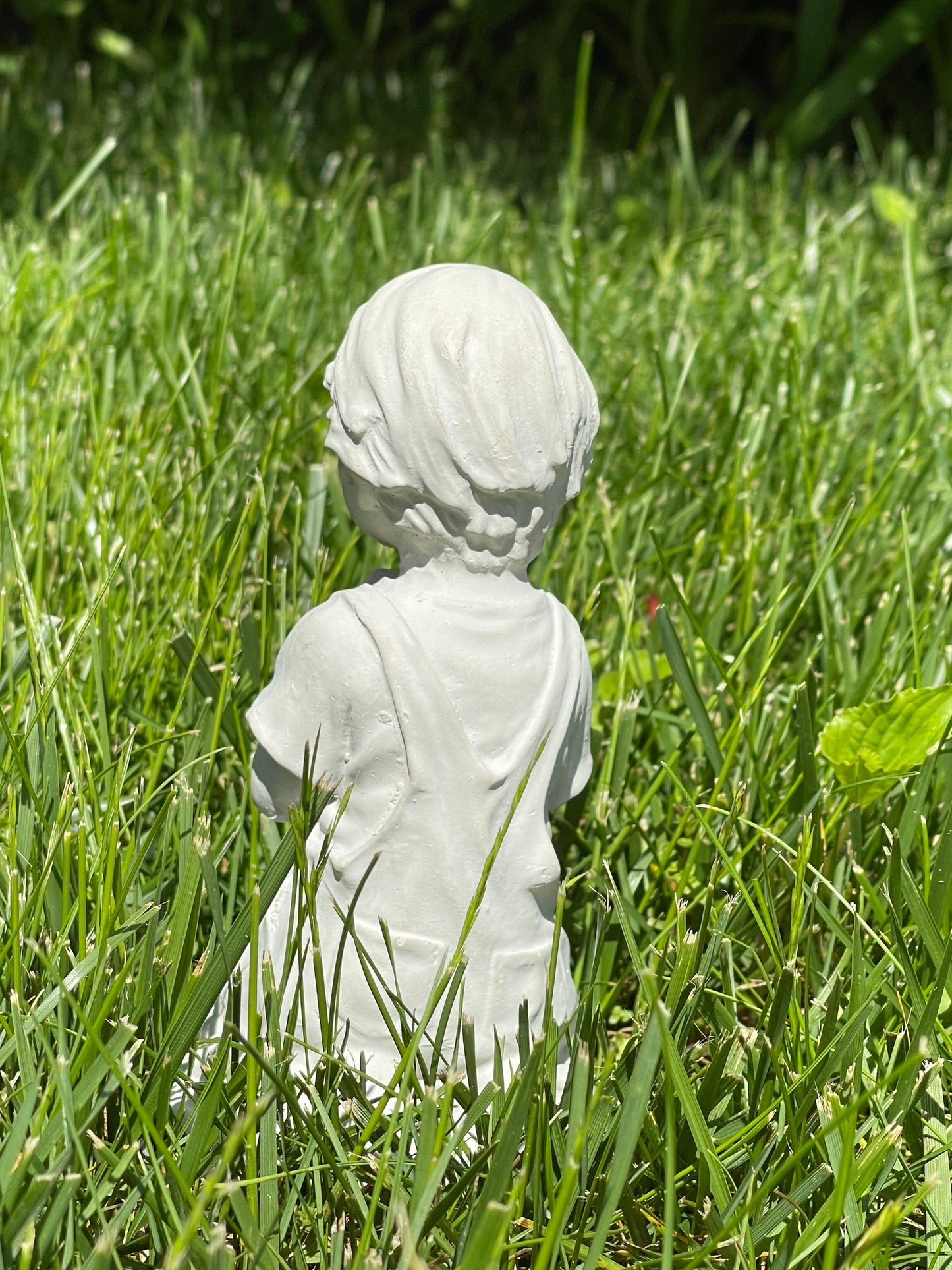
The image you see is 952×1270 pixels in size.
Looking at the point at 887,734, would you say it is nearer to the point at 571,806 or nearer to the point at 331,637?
the point at 571,806

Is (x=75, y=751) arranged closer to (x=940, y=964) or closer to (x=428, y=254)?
(x=940, y=964)

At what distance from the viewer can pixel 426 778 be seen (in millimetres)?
1231

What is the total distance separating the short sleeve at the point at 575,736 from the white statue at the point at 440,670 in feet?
0.06

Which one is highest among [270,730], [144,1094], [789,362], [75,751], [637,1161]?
[789,362]

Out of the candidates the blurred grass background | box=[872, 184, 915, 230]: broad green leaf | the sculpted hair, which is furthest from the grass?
the blurred grass background

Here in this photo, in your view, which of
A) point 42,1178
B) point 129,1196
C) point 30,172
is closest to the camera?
point 42,1178

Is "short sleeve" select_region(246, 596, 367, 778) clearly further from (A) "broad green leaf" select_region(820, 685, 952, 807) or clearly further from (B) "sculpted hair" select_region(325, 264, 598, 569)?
(A) "broad green leaf" select_region(820, 685, 952, 807)

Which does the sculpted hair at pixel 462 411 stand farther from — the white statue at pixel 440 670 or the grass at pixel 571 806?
the grass at pixel 571 806

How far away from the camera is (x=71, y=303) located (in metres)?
2.45

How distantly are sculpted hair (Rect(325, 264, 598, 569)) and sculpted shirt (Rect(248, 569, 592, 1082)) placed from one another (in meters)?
0.07

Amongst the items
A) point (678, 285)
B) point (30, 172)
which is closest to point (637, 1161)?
point (678, 285)

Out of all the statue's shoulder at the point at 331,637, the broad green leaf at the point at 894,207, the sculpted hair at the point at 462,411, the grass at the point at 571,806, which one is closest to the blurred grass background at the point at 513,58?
the broad green leaf at the point at 894,207

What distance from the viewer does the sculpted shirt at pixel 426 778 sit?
1229mm

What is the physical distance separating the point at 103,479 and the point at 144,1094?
1167 millimetres
